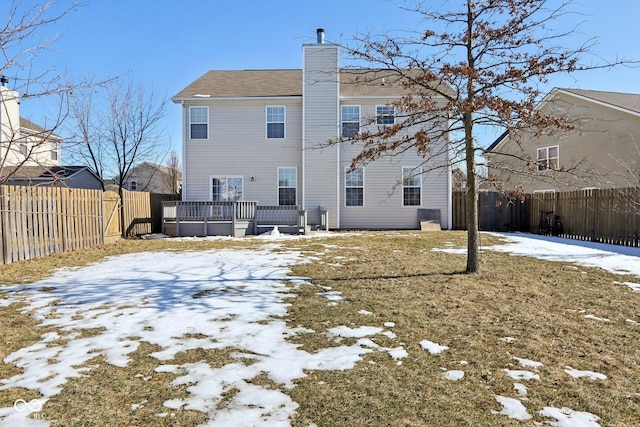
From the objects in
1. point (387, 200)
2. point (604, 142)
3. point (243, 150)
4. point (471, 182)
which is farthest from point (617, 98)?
point (243, 150)

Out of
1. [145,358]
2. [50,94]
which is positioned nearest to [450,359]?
[145,358]

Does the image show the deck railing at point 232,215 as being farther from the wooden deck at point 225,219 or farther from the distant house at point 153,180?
the distant house at point 153,180

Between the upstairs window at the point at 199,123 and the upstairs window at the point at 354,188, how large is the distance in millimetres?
6601

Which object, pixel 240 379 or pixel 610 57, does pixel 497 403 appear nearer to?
pixel 240 379

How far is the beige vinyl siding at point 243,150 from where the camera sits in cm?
1689

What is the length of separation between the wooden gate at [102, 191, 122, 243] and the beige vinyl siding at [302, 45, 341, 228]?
732 centimetres

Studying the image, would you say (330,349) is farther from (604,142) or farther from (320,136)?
(604,142)

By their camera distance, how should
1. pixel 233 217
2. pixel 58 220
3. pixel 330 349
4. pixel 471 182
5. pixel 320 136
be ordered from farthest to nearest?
pixel 320 136
pixel 233 217
pixel 58 220
pixel 471 182
pixel 330 349

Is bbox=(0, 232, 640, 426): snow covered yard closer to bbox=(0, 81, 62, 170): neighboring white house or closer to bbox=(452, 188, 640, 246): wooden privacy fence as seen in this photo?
bbox=(0, 81, 62, 170): neighboring white house

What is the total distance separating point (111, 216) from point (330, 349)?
443 inches

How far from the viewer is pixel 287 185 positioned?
672 inches

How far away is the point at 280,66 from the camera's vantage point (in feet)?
64.8

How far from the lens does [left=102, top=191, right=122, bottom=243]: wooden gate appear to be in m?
11.9

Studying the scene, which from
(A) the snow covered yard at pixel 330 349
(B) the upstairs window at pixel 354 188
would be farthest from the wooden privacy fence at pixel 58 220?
(B) the upstairs window at pixel 354 188
